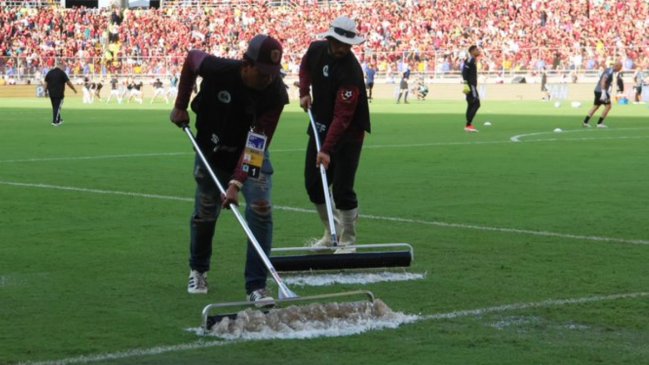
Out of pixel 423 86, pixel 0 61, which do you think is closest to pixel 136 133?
pixel 423 86

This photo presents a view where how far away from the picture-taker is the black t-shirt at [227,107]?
773cm

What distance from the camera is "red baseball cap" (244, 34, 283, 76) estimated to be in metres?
7.35

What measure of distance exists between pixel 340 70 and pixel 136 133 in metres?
21.1

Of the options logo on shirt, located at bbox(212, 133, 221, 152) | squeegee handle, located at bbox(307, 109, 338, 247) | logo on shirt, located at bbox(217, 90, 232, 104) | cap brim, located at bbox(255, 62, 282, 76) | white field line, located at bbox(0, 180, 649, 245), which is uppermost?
cap brim, located at bbox(255, 62, 282, 76)

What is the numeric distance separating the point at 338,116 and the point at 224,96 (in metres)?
2.02

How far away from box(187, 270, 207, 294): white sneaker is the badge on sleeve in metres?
1.08

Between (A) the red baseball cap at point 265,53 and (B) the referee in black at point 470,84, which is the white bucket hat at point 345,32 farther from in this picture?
(B) the referee in black at point 470,84

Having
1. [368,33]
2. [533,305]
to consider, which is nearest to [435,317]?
[533,305]

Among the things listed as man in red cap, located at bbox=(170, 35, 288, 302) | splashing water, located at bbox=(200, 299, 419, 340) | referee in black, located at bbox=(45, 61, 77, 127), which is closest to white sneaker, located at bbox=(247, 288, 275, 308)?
man in red cap, located at bbox=(170, 35, 288, 302)

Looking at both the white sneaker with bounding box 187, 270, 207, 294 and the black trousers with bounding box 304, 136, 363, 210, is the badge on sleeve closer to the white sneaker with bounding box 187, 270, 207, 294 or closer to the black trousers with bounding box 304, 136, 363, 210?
the white sneaker with bounding box 187, 270, 207, 294

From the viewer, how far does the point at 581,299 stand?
812 centimetres

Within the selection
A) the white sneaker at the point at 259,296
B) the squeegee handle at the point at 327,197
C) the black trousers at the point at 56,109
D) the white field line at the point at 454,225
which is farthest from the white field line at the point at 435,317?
the black trousers at the point at 56,109

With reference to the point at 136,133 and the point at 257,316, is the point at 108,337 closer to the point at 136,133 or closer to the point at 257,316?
the point at 257,316

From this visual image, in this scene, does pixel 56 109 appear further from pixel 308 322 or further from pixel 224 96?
pixel 308 322
